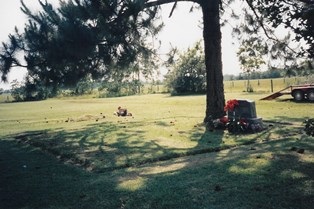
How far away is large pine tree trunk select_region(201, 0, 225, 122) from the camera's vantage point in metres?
13.2

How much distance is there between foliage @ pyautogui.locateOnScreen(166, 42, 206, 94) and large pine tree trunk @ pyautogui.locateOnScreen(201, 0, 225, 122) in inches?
1366


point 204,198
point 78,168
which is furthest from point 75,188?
→ point 204,198

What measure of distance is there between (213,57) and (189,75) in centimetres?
3649

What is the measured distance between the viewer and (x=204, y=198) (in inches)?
197

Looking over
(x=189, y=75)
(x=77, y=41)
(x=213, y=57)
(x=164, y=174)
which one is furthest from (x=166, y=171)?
(x=189, y=75)

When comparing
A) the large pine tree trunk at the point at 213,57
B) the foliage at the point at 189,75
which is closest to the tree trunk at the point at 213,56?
the large pine tree trunk at the point at 213,57

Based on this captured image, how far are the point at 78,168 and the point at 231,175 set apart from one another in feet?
11.7

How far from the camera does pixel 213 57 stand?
13188 millimetres

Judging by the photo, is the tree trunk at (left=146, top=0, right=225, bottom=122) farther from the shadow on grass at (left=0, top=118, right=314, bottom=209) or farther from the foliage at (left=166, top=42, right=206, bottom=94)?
the foliage at (left=166, top=42, right=206, bottom=94)

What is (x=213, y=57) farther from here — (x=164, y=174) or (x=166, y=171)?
(x=164, y=174)

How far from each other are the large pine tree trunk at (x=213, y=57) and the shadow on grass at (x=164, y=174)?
2900 mm

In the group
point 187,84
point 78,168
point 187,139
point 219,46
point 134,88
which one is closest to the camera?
point 78,168

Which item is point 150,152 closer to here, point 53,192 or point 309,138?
point 53,192

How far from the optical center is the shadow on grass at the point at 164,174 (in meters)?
5.03
